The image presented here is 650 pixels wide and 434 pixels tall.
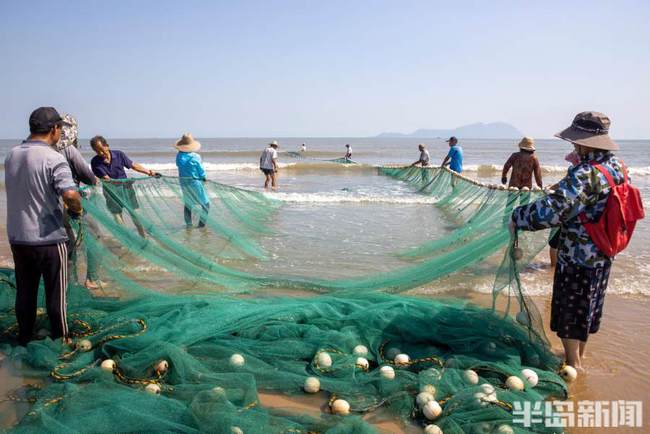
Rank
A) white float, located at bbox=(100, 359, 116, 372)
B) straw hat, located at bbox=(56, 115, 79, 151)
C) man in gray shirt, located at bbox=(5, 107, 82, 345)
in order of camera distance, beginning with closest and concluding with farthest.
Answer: white float, located at bbox=(100, 359, 116, 372) → man in gray shirt, located at bbox=(5, 107, 82, 345) → straw hat, located at bbox=(56, 115, 79, 151)

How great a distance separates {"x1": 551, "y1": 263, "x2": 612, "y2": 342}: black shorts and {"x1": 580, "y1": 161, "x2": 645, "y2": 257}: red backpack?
0.55ft

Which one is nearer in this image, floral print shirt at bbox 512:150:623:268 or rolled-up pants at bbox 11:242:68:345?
floral print shirt at bbox 512:150:623:268

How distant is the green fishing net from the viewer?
2.27 m

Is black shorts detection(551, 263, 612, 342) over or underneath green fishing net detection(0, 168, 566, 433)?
over

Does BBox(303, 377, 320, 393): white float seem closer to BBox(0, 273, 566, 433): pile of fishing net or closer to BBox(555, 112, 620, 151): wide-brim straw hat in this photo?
BBox(0, 273, 566, 433): pile of fishing net

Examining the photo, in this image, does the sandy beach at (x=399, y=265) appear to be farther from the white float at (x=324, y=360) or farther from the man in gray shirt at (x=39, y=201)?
the man in gray shirt at (x=39, y=201)


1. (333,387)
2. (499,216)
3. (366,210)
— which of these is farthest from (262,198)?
(333,387)

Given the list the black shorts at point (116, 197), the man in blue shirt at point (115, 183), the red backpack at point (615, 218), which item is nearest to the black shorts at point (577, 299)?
the red backpack at point (615, 218)

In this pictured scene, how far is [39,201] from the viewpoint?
9.36ft

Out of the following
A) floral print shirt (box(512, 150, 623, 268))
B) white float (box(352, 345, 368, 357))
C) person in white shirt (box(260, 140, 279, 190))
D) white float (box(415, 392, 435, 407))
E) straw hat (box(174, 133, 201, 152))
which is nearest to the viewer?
white float (box(415, 392, 435, 407))

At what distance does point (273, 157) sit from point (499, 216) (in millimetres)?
9224

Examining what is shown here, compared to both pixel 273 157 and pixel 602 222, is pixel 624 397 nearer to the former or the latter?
pixel 602 222

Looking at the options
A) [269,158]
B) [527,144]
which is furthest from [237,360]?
[269,158]

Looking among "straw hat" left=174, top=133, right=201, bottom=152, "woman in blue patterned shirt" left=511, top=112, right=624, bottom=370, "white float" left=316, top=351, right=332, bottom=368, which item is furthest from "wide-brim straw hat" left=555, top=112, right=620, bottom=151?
"straw hat" left=174, top=133, right=201, bottom=152
